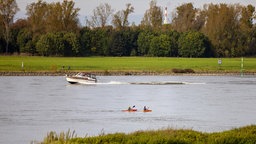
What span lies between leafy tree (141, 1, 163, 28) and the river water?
108947 mm

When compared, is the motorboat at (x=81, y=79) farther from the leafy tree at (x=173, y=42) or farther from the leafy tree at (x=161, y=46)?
the leafy tree at (x=173, y=42)

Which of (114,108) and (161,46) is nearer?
(114,108)

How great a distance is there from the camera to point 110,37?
492 feet

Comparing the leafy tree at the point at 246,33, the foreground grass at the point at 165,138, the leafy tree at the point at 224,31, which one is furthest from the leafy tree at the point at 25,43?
the foreground grass at the point at 165,138

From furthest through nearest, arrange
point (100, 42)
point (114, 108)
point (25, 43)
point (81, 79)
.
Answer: point (100, 42) → point (25, 43) → point (81, 79) → point (114, 108)

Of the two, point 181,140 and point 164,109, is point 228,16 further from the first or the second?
point 181,140

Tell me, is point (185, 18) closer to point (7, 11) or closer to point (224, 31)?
point (224, 31)

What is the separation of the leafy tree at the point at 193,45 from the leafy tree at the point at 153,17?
36478mm

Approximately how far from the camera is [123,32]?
155000 mm

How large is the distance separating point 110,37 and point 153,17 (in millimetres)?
39924

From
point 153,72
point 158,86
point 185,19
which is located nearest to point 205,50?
point 185,19

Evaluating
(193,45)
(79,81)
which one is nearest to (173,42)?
(193,45)

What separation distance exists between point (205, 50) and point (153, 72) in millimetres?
45401

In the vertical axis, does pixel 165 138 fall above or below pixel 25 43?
below
